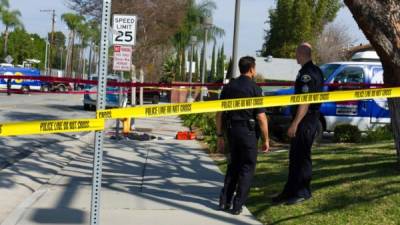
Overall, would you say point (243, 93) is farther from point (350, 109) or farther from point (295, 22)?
point (295, 22)

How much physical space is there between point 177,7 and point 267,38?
3452cm

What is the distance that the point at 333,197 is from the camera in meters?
6.90

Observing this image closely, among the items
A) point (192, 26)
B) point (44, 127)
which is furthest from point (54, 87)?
point (44, 127)

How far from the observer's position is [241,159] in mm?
6910

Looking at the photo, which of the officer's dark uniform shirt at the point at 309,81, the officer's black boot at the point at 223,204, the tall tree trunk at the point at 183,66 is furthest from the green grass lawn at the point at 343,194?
the tall tree trunk at the point at 183,66

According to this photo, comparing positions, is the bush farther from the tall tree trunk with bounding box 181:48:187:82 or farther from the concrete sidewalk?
the tall tree trunk with bounding box 181:48:187:82

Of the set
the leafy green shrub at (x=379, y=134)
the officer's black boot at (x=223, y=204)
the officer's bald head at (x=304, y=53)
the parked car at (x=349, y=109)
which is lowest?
the officer's black boot at (x=223, y=204)

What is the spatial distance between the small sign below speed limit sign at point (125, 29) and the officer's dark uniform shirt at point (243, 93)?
6430 millimetres

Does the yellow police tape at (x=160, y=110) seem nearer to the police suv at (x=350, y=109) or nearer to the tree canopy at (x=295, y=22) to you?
the police suv at (x=350, y=109)

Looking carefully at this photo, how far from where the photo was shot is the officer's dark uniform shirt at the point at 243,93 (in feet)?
22.4

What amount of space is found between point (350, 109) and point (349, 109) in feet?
0.08

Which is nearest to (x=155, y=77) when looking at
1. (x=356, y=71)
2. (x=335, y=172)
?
(x=356, y=71)

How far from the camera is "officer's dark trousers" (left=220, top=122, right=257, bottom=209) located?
22.3ft

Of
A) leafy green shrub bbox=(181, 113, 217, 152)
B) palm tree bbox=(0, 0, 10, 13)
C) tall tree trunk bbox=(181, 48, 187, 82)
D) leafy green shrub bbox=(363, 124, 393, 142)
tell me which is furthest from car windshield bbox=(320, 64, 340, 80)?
palm tree bbox=(0, 0, 10, 13)
